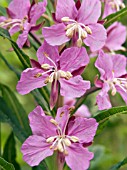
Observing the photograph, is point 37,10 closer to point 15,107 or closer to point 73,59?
point 73,59

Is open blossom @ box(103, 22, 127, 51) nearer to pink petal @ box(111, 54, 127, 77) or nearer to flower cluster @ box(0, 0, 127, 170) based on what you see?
pink petal @ box(111, 54, 127, 77)

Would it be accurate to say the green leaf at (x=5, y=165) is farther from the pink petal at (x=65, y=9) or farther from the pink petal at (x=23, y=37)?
the pink petal at (x=65, y=9)

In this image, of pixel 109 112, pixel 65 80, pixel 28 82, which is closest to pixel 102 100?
pixel 109 112

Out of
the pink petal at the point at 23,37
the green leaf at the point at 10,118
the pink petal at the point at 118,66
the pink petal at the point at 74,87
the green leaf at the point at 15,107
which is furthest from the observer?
the green leaf at the point at 15,107

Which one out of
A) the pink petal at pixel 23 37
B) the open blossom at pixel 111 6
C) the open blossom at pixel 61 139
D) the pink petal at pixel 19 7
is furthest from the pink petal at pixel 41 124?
the open blossom at pixel 111 6

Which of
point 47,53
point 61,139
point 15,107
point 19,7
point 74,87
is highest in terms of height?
point 19,7
